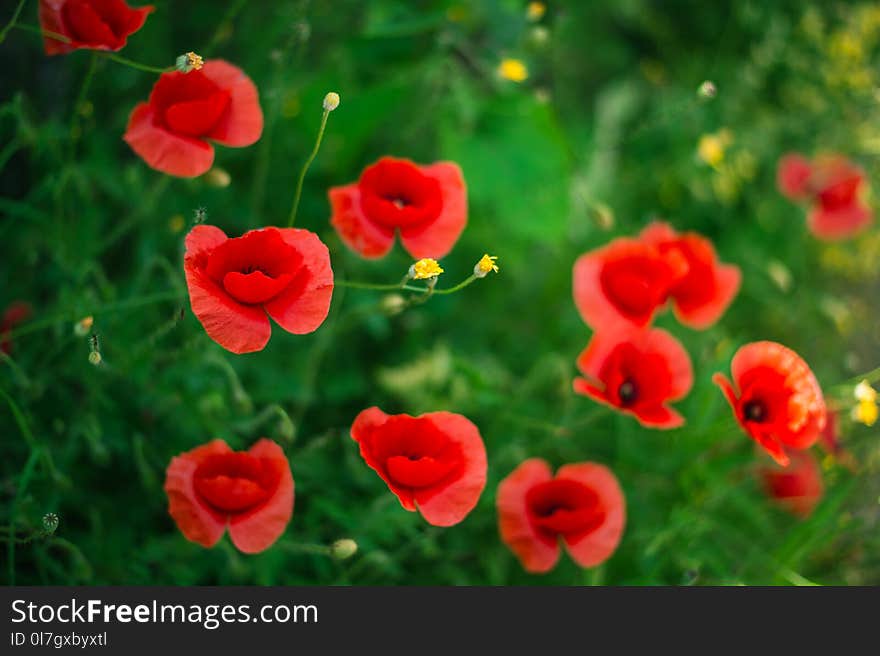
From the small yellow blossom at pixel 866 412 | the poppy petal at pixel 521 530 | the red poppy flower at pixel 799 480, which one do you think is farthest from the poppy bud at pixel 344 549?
the red poppy flower at pixel 799 480

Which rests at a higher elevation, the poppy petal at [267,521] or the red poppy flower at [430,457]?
the red poppy flower at [430,457]

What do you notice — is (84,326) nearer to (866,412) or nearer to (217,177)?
(217,177)

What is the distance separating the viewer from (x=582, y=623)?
3.77 feet

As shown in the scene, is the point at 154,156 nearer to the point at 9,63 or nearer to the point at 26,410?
the point at 26,410

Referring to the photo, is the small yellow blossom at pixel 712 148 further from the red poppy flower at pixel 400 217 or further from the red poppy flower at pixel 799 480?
the red poppy flower at pixel 400 217

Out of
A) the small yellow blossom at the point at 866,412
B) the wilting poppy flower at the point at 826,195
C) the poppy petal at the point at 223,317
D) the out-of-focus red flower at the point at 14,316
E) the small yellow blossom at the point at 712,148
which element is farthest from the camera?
the wilting poppy flower at the point at 826,195

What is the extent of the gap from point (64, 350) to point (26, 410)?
18cm

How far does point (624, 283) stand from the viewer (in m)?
1.26

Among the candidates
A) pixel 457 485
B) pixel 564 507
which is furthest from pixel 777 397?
pixel 457 485

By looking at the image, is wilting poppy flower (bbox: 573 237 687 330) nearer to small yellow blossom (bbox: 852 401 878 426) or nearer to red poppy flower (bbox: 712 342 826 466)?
red poppy flower (bbox: 712 342 826 466)

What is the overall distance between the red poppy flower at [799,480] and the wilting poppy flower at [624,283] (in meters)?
0.57

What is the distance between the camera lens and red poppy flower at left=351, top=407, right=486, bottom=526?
103 cm

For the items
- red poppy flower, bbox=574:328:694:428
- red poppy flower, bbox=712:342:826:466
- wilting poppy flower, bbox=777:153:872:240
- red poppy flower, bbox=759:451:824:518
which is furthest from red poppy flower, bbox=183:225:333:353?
wilting poppy flower, bbox=777:153:872:240

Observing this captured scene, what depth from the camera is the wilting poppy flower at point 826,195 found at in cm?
204
